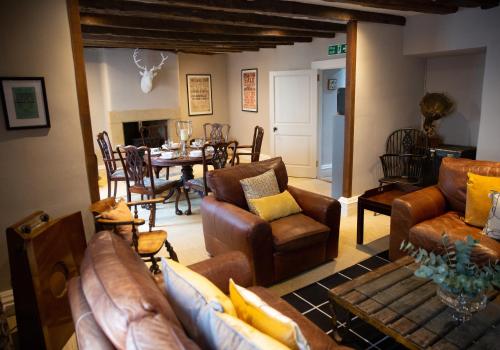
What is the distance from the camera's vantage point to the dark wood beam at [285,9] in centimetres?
Answer: 320

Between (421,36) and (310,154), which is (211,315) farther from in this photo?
(310,154)

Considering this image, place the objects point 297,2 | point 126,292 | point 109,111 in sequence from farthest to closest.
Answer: point 109,111, point 297,2, point 126,292

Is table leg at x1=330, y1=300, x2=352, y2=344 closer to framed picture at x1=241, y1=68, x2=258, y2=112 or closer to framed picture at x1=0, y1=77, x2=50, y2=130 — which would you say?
framed picture at x1=0, y1=77, x2=50, y2=130

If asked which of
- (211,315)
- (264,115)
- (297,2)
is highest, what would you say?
(297,2)

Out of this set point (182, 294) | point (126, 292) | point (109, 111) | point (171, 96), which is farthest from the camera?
point (171, 96)

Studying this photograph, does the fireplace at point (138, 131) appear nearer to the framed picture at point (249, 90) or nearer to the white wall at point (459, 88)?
the framed picture at point (249, 90)

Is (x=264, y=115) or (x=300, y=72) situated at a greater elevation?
(x=300, y=72)

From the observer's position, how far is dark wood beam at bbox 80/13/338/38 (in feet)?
12.2

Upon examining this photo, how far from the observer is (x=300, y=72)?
6.11 m

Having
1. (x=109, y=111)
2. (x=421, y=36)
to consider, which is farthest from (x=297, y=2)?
(x=109, y=111)

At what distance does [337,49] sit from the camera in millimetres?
5422

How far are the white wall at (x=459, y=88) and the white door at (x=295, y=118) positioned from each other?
5.81 feet

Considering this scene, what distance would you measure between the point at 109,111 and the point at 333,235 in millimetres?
5114

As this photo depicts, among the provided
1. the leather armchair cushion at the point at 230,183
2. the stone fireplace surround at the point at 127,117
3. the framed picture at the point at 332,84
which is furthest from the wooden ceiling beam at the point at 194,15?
the stone fireplace surround at the point at 127,117
